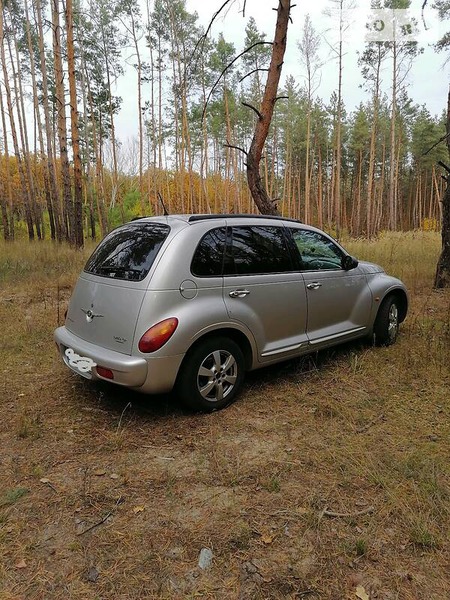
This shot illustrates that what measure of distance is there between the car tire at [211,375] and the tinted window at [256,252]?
26.2 inches

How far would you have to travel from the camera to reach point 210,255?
3199mm

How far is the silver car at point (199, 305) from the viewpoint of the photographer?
2846 millimetres

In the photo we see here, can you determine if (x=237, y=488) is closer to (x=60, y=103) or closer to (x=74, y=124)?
(x=74, y=124)

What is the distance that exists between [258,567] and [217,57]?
26104 millimetres

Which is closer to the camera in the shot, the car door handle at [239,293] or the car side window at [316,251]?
the car door handle at [239,293]

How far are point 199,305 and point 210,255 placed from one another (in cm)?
47

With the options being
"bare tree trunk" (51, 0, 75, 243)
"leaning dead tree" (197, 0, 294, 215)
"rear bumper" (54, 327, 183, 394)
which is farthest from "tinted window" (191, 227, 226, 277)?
"bare tree trunk" (51, 0, 75, 243)

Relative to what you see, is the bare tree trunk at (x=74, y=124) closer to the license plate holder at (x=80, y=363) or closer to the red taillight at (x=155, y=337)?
the license plate holder at (x=80, y=363)

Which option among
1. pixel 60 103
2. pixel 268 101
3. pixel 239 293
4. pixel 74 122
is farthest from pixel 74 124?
pixel 239 293

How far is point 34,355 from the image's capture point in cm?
461

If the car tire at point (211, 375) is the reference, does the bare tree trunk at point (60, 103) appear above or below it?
above

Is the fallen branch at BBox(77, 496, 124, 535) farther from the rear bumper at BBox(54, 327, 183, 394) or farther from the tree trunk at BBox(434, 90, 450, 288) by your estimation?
the tree trunk at BBox(434, 90, 450, 288)

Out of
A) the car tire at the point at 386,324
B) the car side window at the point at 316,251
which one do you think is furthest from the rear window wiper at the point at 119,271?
the car tire at the point at 386,324

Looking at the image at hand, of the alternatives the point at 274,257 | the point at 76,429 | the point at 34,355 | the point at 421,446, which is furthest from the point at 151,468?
A: the point at 34,355
